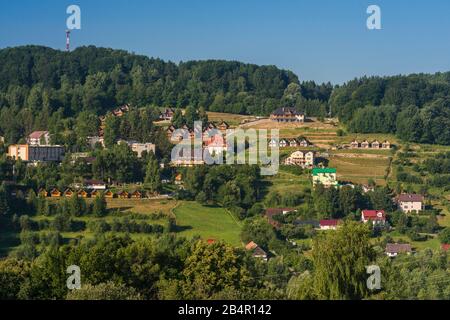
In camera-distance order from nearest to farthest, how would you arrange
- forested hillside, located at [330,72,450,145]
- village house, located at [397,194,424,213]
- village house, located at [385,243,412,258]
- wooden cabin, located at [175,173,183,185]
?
village house, located at [385,243,412,258], village house, located at [397,194,424,213], wooden cabin, located at [175,173,183,185], forested hillside, located at [330,72,450,145]

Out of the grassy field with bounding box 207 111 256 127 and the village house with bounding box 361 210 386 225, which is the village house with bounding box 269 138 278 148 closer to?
the grassy field with bounding box 207 111 256 127

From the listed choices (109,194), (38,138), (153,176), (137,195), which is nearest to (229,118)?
(38,138)

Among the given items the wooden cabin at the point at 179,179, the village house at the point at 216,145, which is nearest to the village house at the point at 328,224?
the wooden cabin at the point at 179,179

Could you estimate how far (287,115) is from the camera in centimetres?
5816

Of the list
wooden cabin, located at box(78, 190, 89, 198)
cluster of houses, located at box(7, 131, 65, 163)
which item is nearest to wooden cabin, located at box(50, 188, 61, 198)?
wooden cabin, located at box(78, 190, 89, 198)

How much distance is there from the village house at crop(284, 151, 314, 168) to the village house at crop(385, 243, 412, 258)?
42.9ft

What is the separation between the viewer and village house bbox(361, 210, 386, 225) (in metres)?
37.9

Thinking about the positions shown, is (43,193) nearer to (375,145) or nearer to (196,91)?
(375,145)

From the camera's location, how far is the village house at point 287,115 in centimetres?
5794

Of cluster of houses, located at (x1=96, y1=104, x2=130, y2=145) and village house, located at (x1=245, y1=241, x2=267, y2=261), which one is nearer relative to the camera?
village house, located at (x1=245, y1=241, x2=267, y2=261)

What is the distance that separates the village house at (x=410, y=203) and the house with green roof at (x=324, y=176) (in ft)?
10.4

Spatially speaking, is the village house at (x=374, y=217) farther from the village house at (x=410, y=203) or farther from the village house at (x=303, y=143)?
the village house at (x=303, y=143)

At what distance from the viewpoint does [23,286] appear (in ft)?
64.2

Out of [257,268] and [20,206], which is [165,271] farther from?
[20,206]
